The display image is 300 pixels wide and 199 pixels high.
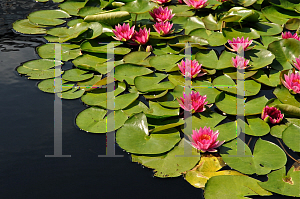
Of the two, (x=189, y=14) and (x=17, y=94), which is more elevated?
(x=189, y=14)

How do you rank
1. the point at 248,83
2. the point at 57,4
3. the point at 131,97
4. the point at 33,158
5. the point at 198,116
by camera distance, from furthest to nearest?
the point at 57,4 < the point at 248,83 < the point at 131,97 < the point at 198,116 < the point at 33,158

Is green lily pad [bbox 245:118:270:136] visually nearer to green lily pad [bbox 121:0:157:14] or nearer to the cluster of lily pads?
the cluster of lily pads

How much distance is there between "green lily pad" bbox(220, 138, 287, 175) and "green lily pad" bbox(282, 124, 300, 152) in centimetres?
14

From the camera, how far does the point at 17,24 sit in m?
4.12

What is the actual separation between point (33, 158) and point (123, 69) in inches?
57.0

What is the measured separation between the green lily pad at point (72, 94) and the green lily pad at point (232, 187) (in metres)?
1.67

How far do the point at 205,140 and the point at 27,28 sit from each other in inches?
131

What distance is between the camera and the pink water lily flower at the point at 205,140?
219 centimetres

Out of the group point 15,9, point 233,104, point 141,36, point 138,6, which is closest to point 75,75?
point 141,36

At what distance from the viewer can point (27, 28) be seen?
13.3 feet

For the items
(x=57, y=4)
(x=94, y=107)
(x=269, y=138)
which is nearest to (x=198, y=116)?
(x=269, y=138)

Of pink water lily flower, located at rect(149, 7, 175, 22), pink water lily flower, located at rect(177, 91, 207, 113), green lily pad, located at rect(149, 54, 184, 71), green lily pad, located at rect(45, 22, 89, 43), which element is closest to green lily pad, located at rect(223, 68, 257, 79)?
green lily pad, located at rect(149, 54, 184, 71)

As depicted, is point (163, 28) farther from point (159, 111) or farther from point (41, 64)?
point (41, 64)

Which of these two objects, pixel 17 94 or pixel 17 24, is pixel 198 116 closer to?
pixel 17 94
